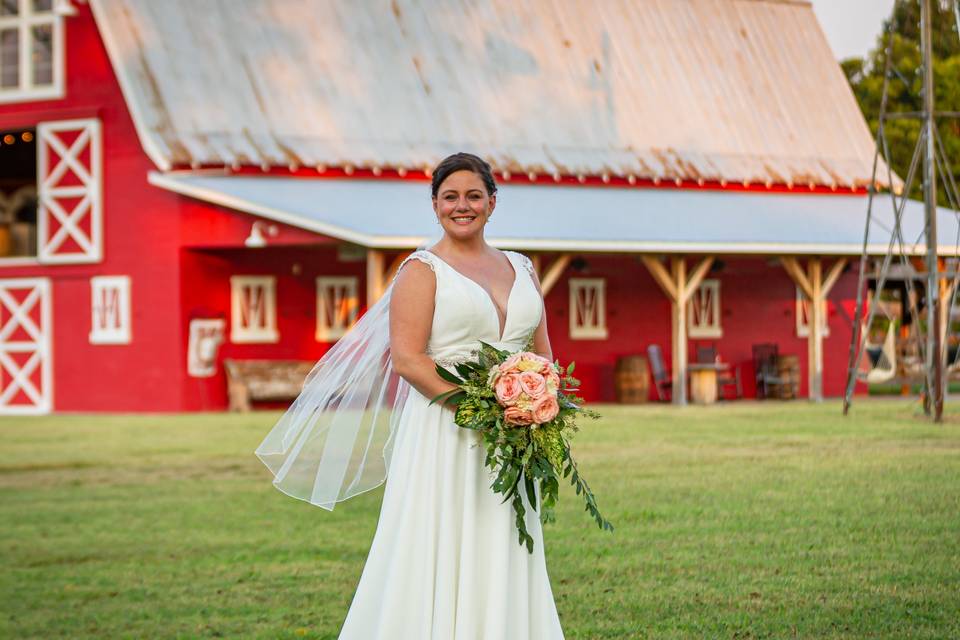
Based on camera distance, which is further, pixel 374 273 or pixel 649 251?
pixel 649 251

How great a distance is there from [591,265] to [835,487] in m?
13.5

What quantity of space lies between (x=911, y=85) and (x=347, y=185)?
18626mm

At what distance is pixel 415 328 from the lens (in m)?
4.75

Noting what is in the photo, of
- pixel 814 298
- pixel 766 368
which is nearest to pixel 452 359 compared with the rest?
pixel 814 298

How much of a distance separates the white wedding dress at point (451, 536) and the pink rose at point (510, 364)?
0.64 ft

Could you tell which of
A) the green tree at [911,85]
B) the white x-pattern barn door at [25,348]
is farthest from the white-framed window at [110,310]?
the green tree at [911,85]

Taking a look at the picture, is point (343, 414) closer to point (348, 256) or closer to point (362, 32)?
point (348, 256)

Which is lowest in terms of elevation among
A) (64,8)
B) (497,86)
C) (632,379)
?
(632,379)

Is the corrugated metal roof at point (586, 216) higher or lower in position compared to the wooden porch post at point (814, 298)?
higher

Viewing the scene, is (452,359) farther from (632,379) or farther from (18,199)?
(18,199)

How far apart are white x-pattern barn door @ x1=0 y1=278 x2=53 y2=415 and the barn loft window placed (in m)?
1.82

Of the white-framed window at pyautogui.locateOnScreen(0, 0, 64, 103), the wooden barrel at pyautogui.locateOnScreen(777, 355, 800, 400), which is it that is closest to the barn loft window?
the white-framed window at pyautogui.locateOnScreen(0, 0, 64, 103)

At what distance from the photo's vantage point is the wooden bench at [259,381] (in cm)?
2175

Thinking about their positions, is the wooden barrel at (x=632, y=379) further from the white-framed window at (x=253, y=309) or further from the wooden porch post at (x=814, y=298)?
the white-framed window at (x=253, y=309)
